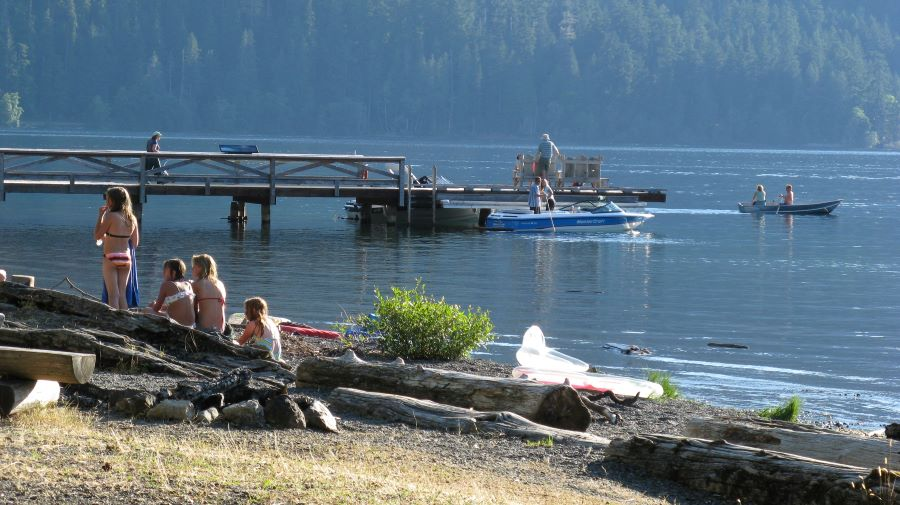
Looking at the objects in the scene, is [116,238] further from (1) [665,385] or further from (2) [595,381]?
(1) [665,385]

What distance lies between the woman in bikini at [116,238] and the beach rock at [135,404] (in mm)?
4850

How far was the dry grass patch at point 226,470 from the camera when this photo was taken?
22.3 feet

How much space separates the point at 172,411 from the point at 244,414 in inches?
19.5

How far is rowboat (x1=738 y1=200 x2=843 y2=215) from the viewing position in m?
53.1

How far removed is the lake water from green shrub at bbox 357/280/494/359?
2.94 metres

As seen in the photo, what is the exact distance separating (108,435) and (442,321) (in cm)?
624

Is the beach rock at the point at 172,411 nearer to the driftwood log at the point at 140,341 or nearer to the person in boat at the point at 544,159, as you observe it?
the driftwood log at the point at 140,341

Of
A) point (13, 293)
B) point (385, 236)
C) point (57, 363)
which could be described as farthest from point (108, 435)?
point (385, 236)

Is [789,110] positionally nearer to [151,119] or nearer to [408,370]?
[151,119]

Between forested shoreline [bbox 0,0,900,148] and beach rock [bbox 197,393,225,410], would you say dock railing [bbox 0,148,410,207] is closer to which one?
beach rock [bbox 197,393,225,410]

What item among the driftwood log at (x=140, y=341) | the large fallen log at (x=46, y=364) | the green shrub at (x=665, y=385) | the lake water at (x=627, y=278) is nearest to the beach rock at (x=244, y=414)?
the large fallen log at (x=46, y=364)

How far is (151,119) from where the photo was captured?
592 feet

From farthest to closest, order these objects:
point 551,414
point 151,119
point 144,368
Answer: point 151,119
point 144,368
point 551,414

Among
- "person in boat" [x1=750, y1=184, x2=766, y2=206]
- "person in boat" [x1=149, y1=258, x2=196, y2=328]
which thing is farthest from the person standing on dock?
"person in boat" [x1=750, y1=184, x2=766, y2=206]
